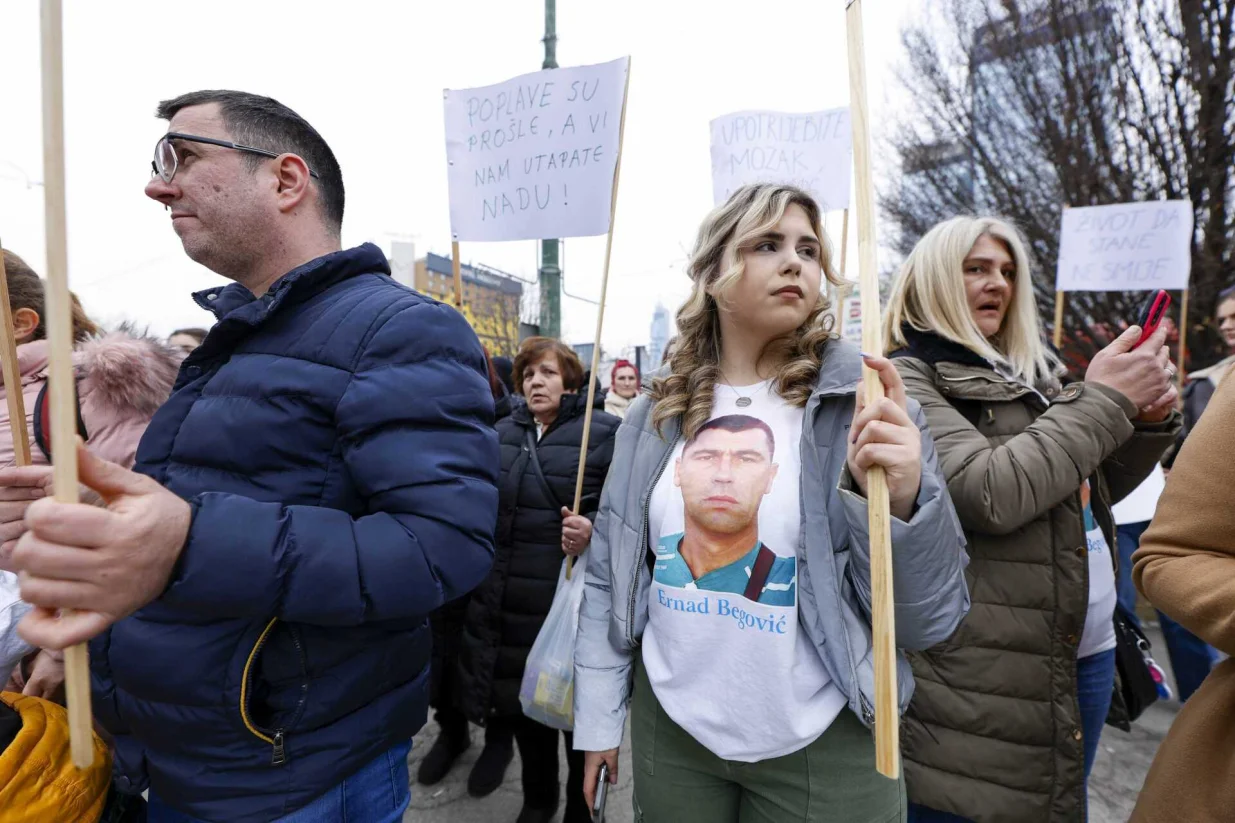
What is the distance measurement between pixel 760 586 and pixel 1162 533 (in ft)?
2.28

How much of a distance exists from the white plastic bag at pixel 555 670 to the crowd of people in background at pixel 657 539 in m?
0.46

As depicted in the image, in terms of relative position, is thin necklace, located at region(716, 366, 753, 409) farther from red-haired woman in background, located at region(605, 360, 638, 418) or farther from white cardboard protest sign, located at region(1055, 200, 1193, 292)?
red-haired woman in background, located at region(605, 360, 638, 418)

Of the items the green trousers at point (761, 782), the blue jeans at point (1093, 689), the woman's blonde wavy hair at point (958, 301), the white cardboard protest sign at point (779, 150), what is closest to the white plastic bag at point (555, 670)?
the green trousers at point (761, 782)

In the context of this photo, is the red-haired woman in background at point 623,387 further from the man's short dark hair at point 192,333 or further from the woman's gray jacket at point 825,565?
the woman's gray jacket at point 825,565

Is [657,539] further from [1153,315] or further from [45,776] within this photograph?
[1153,315]

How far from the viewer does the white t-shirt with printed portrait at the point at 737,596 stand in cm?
131

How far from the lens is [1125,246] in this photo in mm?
4199

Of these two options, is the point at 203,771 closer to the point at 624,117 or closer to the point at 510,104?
the point at 624,117

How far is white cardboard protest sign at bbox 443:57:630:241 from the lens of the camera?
2.61 metres

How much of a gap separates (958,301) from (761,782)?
1332mm

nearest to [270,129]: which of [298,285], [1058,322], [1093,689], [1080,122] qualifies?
[298,285]

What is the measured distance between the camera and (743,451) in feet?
4.71

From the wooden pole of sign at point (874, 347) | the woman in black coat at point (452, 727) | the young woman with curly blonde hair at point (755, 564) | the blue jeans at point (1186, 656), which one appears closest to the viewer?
the wooden pole of sign at point (874, 347)

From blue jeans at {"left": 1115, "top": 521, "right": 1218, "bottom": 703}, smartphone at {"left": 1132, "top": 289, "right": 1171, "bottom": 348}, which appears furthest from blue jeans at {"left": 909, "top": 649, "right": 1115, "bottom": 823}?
blue jeans at {"left": 1115, "top": 521, "right": 1218, "bottom": 703}
